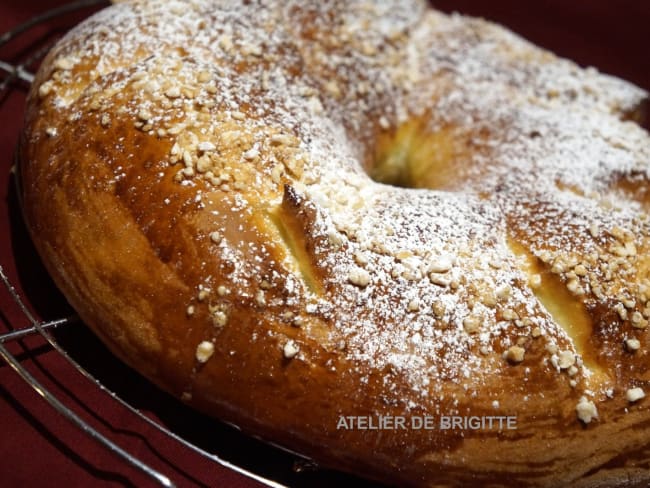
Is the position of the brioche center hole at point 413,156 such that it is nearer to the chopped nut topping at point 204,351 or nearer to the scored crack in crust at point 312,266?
the scored crack in crust at point 312,266

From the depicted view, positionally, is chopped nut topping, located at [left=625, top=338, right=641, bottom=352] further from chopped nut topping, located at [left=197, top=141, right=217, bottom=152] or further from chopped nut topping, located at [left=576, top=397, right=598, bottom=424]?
chopped nut topping, located at [left=197, top=141, right=217, bottom=152]

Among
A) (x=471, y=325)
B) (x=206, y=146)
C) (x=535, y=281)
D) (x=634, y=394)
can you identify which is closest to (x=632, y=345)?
(x=634, y=394)

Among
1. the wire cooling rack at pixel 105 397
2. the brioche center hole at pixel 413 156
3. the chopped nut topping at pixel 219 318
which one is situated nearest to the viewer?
the chopped nut topping at pixel 219 318

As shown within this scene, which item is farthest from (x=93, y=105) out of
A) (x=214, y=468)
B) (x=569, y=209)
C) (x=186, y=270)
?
(x=569, y=209)

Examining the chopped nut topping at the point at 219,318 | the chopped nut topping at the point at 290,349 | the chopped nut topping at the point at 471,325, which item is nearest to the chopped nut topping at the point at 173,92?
the chopped nut topping at the point at 219,318

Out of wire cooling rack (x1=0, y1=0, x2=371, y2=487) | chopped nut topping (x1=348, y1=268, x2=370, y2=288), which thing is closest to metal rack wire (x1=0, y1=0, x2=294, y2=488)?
wire cooling rack (x1=0, y1=0, x2=371, y2=487)

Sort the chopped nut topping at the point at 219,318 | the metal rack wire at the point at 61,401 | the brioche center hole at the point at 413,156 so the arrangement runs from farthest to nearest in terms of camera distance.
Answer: the brioche center hole at the point at 413,156 < the chopped nut topping at the point at 219,318 < the metal rack wire at the point at 61,401

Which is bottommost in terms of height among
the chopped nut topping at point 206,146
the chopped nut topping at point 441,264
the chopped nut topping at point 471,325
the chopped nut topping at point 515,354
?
the chopped nut topping at point 515,354

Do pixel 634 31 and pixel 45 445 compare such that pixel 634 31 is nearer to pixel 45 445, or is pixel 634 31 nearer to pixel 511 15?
pixel 511 15

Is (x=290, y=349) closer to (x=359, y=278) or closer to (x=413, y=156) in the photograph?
(x=359, y=278)

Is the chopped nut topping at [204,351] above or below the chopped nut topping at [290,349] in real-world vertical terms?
above
